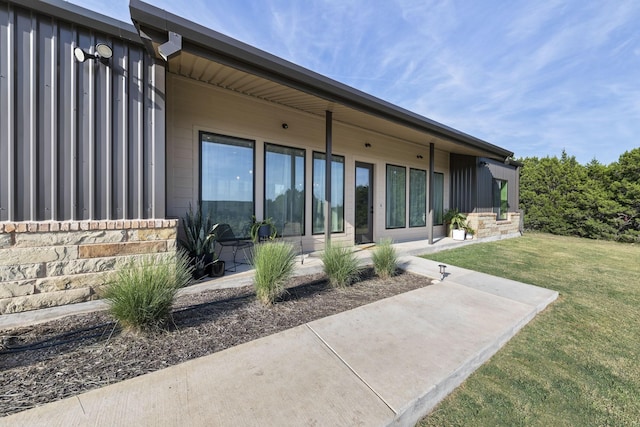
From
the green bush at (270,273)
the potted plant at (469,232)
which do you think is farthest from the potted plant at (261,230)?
the potted plant at (469,232)

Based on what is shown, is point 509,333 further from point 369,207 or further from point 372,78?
point 372,78

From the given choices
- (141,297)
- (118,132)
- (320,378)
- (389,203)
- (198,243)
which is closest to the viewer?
(320,378)

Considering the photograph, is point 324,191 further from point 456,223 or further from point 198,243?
point 456,223

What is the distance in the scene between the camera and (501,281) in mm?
4422

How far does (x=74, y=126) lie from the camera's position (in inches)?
120

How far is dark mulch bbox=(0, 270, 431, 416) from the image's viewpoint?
1.76 meters

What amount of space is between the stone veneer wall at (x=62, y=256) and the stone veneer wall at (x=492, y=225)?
9145mm

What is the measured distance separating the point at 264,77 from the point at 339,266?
3.03 m

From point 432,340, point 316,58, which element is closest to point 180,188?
point 432,340

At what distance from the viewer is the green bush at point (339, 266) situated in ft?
12.9

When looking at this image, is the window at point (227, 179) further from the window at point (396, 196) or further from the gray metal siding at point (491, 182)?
the gray metal siding at point (491, 182)

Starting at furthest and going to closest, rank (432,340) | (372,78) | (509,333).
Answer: (372,78) < (509,333) < (432,340)

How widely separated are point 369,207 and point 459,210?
4.17 m

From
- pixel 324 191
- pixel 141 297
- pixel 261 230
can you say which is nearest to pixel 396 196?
pixel 324 191
